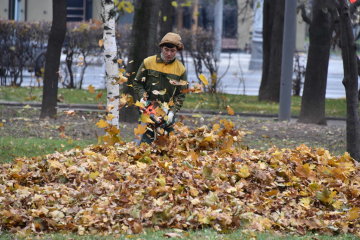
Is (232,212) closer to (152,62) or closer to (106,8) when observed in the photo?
(152,62)

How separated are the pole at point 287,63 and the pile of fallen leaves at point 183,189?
8025 mm

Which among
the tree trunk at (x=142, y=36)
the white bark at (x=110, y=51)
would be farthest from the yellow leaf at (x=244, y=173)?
the tree trunk at (x=142, y=36)

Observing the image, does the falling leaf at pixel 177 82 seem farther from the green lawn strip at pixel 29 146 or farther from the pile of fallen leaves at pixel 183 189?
the green lawn strip at pixel 29 146

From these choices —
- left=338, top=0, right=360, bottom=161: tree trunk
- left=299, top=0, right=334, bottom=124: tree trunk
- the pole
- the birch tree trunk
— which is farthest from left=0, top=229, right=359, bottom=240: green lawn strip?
the pole

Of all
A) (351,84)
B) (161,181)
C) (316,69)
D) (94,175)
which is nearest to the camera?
(161,181)

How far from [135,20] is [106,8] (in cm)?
531

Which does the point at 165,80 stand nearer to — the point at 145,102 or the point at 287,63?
the point at 145,102

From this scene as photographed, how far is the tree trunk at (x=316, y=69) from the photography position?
1709 cm

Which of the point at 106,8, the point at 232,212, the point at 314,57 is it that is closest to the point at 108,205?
the point at 232,212

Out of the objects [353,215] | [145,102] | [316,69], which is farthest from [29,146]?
[316,69]

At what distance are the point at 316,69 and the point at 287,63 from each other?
2.19ft

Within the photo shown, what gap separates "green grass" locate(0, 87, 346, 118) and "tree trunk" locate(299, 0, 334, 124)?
7.69 ft

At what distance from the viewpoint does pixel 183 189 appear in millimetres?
7543

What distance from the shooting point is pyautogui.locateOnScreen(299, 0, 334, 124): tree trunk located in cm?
1709
